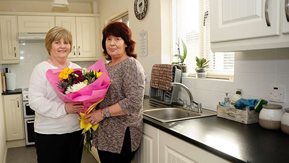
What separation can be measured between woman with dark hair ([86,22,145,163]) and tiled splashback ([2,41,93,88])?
3420 millimetres

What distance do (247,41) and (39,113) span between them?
1.35m

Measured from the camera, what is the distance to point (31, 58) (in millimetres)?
4664

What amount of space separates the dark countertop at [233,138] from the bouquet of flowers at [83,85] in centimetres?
42

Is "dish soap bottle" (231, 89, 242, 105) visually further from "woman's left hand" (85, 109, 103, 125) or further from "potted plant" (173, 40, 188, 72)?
"woman's left hand" (85, 109, 103, 125)

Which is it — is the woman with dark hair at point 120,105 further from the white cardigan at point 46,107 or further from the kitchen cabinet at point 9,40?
the kitchen cabinet at point 9,40

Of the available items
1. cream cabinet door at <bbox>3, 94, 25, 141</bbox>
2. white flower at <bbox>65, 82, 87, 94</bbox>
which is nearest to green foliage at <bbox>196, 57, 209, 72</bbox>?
white flower at <bbox>65, 82, 87, 94</bbox>

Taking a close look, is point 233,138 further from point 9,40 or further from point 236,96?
point 9,40

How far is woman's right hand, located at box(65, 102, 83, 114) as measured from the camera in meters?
1.61

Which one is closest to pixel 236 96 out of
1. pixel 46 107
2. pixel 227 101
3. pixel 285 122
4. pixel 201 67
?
pixel 227 101

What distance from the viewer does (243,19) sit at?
1269 mm

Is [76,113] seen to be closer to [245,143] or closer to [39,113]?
[39,113]

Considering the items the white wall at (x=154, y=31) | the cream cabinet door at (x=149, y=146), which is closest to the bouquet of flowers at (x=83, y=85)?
the cream cabinet door at (x=149, y=146)

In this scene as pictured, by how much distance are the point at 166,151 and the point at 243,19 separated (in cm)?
88

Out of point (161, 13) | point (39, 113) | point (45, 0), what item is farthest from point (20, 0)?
point (39, 113)
